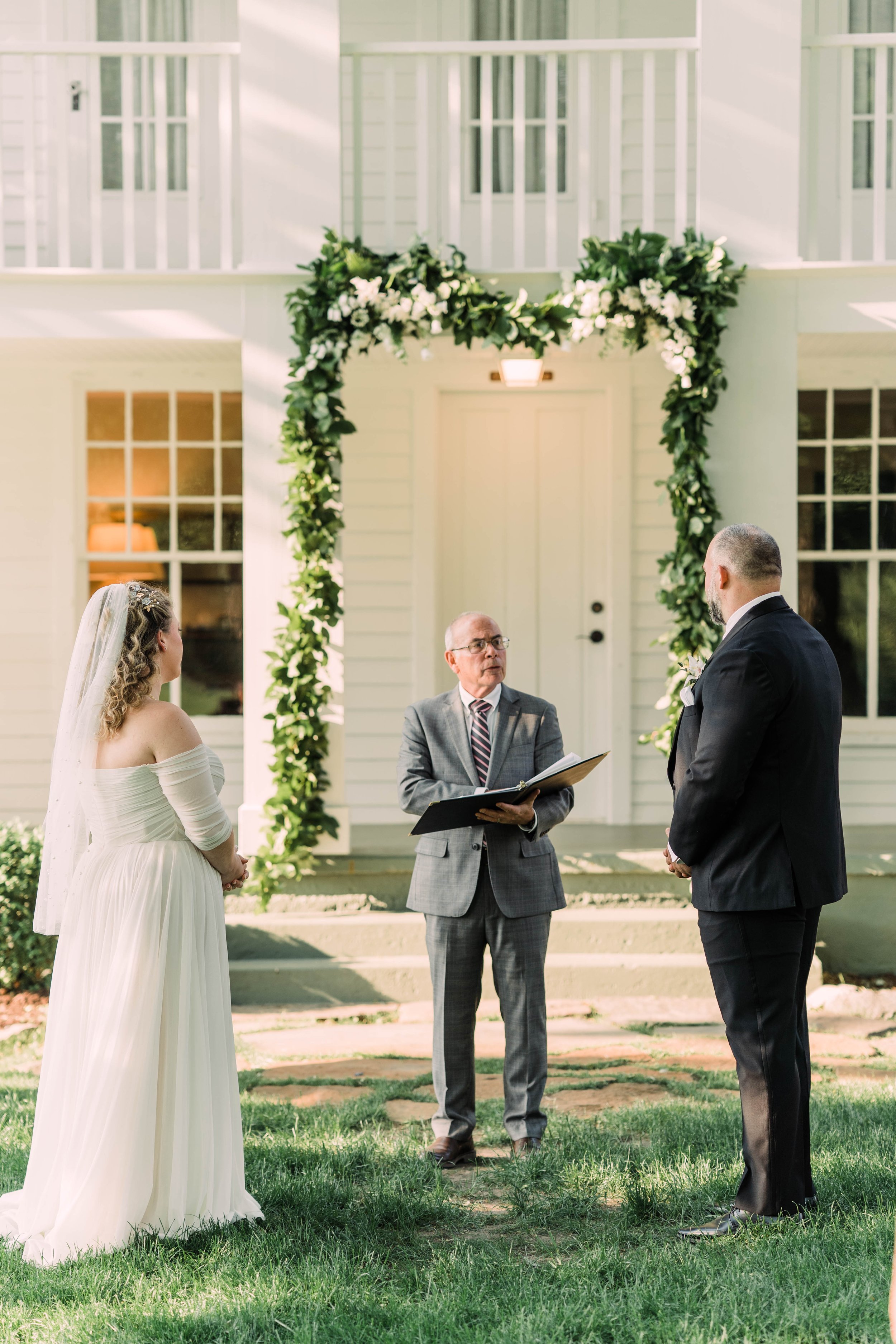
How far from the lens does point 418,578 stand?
822 centimetres

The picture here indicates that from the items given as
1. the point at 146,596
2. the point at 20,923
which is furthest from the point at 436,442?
the point at 146,596

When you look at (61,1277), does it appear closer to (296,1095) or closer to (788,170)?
(296,1095)

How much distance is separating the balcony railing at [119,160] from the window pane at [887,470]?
4.61 m

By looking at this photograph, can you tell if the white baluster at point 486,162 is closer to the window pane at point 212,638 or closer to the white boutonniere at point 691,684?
the window pane at point 212,638

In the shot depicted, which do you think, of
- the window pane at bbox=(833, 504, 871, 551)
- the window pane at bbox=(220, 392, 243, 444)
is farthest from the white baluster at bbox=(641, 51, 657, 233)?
the window pane at bbox=(220, 392, 243, 444)

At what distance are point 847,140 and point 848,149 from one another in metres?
0.07

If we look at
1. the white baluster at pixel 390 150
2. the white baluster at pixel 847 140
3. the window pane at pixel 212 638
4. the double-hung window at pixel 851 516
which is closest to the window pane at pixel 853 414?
the double-hung window at pixel 851 516

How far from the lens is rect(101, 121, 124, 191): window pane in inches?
325

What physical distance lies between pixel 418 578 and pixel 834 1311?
19.2 feet

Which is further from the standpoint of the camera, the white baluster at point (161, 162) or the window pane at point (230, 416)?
the window pane at point (230, 416)

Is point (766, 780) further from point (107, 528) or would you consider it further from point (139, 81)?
point (139, 81)

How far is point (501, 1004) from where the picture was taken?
429cm

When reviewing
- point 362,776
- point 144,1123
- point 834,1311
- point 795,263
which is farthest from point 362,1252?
point 795,263

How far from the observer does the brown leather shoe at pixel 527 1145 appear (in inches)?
165
